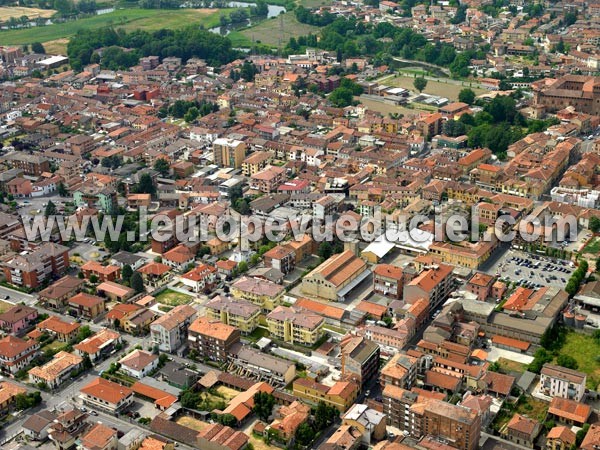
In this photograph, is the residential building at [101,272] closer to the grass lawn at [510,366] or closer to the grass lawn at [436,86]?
the grass lawn at [510,366]

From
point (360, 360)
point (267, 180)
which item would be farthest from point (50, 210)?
point (360, 360)

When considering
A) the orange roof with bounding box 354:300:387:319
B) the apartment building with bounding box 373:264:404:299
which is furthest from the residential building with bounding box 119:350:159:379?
the apartment building with bounding box 373:264:404:299

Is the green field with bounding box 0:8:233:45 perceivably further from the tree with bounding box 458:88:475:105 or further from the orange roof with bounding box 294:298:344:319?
the orange roof with bounding box 294:298:344:319

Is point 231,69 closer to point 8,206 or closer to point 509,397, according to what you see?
point 8,206

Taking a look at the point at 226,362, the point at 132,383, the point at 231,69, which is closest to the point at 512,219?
the point at 226,362

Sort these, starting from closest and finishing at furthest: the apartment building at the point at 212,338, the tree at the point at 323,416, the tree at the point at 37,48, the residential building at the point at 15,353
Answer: the tree at the point at 323,416 → the residential building at the point at 15,353 → the apartment building at the point at 212,338 → the tree at the point at 37,48

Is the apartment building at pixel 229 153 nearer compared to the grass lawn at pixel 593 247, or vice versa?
the grass lawn at pixel 593 247

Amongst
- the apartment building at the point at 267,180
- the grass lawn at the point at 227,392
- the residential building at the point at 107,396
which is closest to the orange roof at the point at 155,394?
the residential building at the point at 107,396
